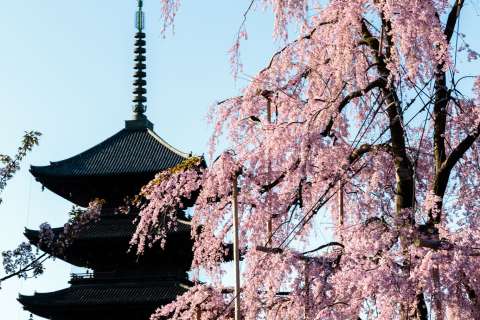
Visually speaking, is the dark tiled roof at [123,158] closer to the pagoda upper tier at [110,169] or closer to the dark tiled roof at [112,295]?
the pagoda upper tier at [110,169]

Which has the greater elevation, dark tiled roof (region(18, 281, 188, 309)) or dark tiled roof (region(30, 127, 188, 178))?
dark tiled roof (region(30, 127, 188, 178))

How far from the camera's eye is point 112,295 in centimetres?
3066

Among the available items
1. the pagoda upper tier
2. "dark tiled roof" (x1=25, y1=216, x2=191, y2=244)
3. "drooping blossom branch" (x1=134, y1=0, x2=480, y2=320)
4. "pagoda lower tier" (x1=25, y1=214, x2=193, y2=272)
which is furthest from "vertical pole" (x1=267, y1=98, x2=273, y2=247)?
the pagoda upper tier

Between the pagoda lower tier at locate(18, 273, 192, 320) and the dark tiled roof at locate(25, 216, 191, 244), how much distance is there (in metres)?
1.45

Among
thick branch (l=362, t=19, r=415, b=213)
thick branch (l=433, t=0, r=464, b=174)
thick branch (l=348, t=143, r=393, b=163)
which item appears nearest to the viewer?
thick branch (l=433, t=0, r=464, b=174)

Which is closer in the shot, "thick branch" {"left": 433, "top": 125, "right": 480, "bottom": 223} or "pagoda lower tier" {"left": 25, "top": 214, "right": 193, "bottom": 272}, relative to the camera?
"thick branch" {"left": 433, "top": 125, "right": 480, "bottom": 223}

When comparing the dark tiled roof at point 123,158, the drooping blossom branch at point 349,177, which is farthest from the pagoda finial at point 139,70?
the drooping blossom branch at point 349,177

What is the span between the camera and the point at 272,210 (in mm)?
11453

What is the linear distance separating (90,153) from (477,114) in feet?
77.8

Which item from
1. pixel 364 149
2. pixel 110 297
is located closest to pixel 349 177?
pixel 364 149

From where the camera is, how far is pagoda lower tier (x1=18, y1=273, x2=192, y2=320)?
30.2 metres

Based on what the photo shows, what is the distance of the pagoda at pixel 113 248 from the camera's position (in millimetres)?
30469

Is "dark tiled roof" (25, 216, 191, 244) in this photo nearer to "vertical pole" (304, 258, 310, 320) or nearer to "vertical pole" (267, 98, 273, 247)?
"vertical pole" (267, 98, 273, 247)

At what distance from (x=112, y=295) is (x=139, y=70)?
30.7 ft
